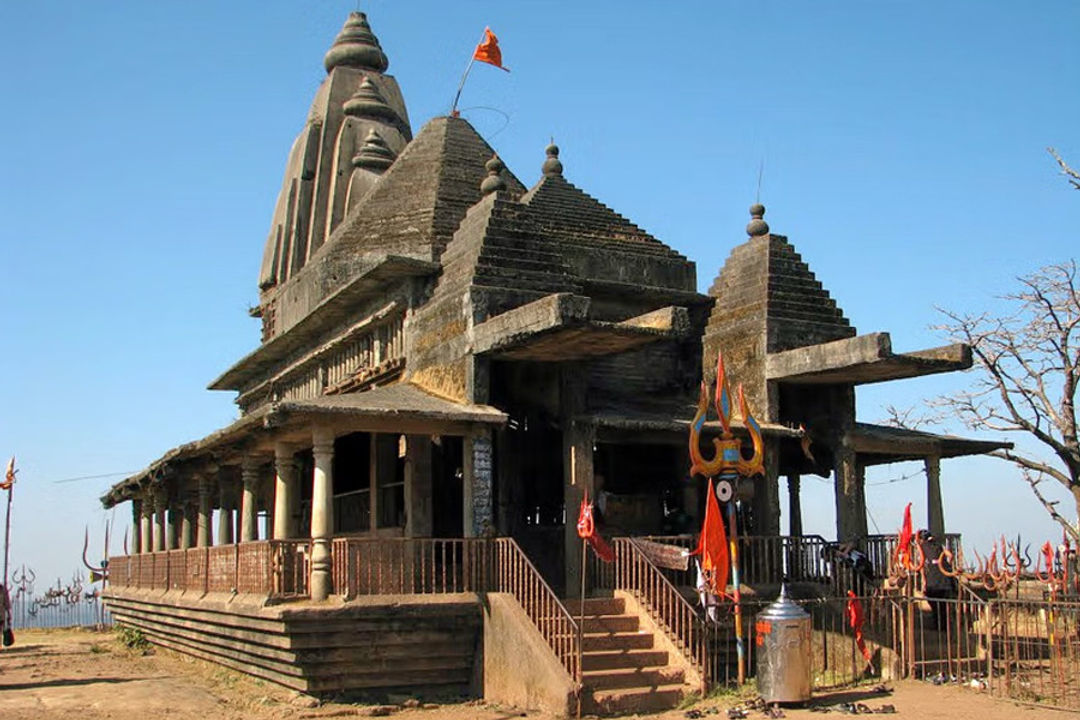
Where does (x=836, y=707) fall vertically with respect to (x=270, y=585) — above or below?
below

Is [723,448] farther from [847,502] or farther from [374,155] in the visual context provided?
[374,155]

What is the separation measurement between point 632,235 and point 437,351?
220 inches

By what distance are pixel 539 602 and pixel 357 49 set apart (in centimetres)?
1941

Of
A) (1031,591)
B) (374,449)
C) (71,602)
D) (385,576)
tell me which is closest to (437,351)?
(374,449)

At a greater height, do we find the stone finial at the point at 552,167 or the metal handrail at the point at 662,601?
the stone finial at the point at 552,167

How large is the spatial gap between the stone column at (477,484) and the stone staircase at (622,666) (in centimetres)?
157

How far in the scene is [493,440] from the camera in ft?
58.2

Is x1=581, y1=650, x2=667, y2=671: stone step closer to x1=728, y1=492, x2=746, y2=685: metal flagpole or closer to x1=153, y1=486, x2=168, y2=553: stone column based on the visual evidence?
x1=728, y1=492, x2=746, y2=685: metal flagpole

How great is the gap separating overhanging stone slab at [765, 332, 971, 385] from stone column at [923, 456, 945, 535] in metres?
1.78

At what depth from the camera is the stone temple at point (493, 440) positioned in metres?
14.5

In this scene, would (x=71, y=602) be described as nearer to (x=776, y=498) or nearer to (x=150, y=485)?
(x=150, y=485)

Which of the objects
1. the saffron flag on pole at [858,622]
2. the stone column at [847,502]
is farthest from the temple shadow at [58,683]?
the stone column at [847,502]

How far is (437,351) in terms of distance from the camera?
1709 centimetres

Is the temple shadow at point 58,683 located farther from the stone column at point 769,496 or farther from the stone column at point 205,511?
the stone column at point 769,496
